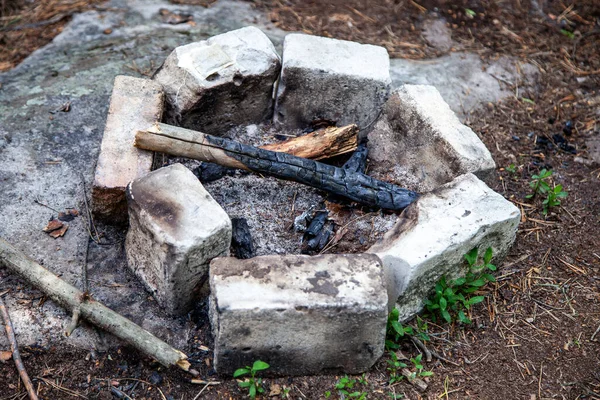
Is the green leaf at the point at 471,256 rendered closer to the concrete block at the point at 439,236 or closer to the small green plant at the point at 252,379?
the concrete block at the point at 439,236

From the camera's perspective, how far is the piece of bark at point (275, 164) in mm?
3287

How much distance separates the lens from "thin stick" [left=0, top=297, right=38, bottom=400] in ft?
8.56

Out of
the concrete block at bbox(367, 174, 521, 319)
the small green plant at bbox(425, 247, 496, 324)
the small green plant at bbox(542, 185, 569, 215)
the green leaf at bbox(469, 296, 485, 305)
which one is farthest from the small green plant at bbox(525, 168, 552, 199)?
the green leaf at bbox(469, 296, 485, 305)

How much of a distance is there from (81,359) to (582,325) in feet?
8.53

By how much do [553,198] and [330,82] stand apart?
64.4 inches

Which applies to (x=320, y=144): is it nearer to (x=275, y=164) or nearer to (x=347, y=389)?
(x=275, y=164)

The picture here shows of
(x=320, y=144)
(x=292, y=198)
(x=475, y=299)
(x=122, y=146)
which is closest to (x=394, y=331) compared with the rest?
(x=475, y=299)

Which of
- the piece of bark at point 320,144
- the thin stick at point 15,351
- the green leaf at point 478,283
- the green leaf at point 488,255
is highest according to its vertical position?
the piece of bark at point 320,144

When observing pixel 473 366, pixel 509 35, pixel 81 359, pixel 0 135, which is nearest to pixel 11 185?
pixel 0 135

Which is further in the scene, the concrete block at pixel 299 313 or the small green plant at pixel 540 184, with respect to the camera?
the small green plant at pixel 540 184

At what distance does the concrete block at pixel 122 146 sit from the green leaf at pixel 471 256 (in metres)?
1.77

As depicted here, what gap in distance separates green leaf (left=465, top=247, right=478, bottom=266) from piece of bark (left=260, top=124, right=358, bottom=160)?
1.05m

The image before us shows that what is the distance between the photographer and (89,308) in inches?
111

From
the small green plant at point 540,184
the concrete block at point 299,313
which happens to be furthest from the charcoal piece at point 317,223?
the small green plant at point 540,184
